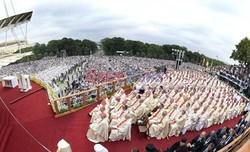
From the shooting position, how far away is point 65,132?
7.68 meters

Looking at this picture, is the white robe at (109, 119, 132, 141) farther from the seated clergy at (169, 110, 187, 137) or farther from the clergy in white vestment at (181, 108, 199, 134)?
the clergy in white vestment at (181, 108, 199, 134)

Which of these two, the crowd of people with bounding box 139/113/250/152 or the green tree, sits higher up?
the green tree

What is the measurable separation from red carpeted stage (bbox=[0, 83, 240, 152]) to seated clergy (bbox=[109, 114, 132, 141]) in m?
0.22

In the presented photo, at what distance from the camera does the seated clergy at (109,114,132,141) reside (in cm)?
739

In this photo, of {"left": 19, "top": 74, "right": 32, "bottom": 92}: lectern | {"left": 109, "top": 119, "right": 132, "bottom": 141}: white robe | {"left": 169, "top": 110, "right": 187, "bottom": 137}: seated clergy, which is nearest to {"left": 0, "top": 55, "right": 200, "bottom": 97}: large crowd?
{"left": 19, "top": 74, "right": 32, "bottom": 92}: lectern

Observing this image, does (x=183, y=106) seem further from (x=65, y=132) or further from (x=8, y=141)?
(x=8, y=141)

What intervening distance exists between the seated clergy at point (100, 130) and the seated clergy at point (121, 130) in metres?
0.26

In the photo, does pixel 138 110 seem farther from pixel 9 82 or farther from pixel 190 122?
pixel 9 82

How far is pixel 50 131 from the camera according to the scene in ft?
25.0

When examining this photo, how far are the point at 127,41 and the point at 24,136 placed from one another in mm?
78655

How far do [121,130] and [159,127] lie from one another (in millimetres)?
1596

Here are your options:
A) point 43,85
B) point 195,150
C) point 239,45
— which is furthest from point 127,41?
point 195,150

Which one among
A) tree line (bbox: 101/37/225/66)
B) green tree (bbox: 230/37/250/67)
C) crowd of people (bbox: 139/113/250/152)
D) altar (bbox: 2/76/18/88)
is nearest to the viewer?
crowd of people (bbox: 139/113/250/152)

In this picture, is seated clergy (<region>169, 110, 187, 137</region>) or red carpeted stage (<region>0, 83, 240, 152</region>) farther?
seated clergy (<region>169, 110, 187, 137</region>)
